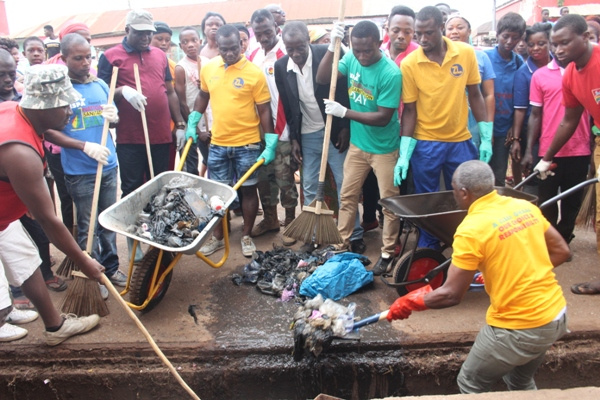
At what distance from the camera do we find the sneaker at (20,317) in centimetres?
370

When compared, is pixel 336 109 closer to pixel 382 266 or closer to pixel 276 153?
pixel 276 153

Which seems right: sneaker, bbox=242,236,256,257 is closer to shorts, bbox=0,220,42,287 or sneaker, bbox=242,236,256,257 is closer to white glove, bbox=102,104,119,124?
white glove, bbox=102,104,119,124

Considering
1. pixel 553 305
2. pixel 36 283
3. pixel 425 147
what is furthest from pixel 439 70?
pixel 36 283

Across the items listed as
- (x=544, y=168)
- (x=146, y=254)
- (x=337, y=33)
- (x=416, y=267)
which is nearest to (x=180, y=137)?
(x=146, y=254)

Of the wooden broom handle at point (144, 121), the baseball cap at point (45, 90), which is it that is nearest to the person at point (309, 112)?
the wooden broom handle at point (144, 121)

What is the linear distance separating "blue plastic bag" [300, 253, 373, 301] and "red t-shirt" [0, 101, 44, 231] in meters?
2.18

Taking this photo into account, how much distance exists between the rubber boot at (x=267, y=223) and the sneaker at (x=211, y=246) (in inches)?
17.6

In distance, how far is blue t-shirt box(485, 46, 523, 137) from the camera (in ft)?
15.6

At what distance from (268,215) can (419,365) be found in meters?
2.54

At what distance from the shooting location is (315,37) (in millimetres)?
5641

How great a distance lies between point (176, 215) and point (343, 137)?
1.77 m

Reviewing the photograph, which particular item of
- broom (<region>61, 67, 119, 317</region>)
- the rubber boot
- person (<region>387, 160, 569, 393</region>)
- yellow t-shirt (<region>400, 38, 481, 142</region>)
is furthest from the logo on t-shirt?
broom (<region>61, 67, 119, 317</region>)

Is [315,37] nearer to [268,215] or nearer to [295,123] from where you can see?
[295,123]

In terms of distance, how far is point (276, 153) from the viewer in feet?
16.3
